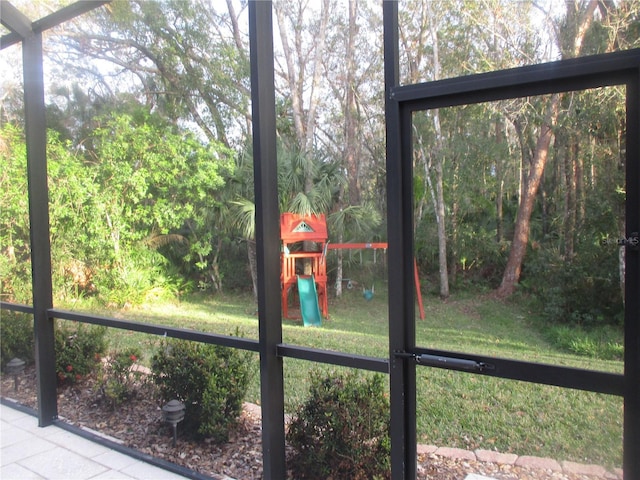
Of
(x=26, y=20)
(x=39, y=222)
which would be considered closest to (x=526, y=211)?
(x=39, y=222)

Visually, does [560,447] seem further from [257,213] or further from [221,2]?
[221,2]

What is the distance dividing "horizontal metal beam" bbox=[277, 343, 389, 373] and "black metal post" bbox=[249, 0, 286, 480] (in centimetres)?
9

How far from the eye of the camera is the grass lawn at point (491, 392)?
1.85m

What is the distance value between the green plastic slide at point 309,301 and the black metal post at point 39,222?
202cm

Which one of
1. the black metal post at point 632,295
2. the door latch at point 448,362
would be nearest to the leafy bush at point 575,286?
the black metal post at point 632,295

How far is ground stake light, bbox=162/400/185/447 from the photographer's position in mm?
2775

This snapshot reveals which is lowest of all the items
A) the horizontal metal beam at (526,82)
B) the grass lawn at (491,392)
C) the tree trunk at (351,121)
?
the grass lawn at (491,392)

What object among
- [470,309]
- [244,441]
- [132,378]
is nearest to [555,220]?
[470,309]

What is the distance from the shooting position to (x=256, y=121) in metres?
2.06

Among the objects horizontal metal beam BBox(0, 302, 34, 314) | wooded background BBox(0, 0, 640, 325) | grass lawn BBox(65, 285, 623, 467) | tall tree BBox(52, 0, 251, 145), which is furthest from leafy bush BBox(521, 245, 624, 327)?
tall tree BBox(52, 0, 251, 145)

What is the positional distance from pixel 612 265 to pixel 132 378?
3.19 m

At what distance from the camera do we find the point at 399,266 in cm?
166

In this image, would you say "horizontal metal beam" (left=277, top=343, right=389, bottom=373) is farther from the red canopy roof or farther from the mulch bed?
the red canopy roof

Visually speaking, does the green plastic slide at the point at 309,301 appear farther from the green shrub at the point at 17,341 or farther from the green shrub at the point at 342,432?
the green shrub at the point at 17,341
